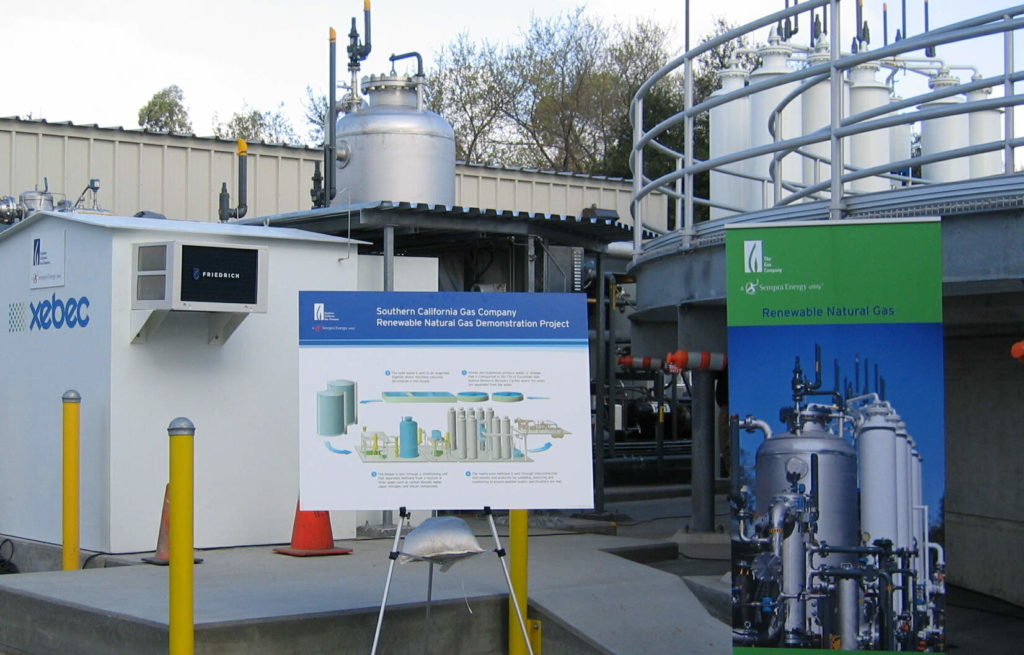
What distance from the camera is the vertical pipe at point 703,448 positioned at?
10.3m

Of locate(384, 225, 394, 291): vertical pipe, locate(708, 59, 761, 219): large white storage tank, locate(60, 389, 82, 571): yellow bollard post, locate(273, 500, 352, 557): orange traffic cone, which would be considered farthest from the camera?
locate(708, 59, 761, 219): large white storage tank

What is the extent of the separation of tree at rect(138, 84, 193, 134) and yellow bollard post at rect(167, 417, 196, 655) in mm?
50240

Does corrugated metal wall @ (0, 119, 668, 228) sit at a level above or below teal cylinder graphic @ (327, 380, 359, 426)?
above

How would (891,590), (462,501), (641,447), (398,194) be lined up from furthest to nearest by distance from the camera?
(641,447)
(398,194)
(462,501)
(891,590)

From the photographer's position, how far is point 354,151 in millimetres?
13508

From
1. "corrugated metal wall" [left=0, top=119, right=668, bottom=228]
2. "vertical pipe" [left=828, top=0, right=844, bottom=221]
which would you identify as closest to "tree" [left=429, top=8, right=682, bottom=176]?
"corrugated metal wall" [left=0, top=119, right=668, bottom=228]

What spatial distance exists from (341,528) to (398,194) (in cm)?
419

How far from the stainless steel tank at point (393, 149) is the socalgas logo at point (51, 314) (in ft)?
11.8

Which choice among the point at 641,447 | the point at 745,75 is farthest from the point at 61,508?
the point at 641,447

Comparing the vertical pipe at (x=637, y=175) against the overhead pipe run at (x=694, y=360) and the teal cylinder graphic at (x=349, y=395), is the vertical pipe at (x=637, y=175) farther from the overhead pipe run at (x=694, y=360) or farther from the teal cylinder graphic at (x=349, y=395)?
the teal cylinder graphic at (x=349, y=395)

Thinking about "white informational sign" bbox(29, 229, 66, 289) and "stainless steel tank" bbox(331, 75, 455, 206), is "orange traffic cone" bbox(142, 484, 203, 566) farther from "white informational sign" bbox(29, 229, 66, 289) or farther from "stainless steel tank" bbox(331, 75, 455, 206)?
"stainless steel tank" bbox(331, 75, 455, 206)

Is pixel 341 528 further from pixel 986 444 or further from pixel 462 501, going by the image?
pixel 986 444

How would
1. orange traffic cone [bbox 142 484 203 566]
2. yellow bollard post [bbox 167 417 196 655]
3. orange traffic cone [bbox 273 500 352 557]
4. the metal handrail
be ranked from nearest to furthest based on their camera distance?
yellow bollard post [bbox 167 417 196 655] < the metal handrail < orange traffic cone [bbox 142 484 203 566] < orange traffic cone [bbox 273 500 352 557]

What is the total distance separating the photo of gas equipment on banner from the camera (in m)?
5.58
